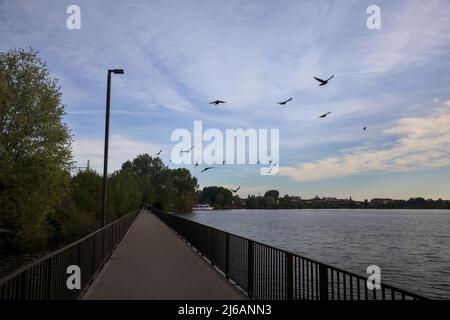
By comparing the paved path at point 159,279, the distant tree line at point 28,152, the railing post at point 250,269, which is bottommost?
the paved path at point 159,279

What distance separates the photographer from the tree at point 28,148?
87.7ft

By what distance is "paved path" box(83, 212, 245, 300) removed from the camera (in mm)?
8484

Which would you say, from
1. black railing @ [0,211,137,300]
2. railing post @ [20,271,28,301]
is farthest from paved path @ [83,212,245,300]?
railing post @ [20,271,28,301]

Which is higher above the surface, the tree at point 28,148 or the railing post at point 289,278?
the tree at point 28,148

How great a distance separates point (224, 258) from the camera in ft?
38.0

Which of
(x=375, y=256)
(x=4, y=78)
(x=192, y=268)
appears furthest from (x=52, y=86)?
(x=375, y=256)

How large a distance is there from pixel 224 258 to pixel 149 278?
7.18 feet

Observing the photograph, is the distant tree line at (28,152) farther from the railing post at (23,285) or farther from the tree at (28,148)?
the railing post at (23,285)

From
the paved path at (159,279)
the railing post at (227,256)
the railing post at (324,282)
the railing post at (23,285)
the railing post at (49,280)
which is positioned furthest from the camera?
the railing post at (227,256)

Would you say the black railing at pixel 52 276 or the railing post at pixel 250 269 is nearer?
the black railing at pixel 52 276

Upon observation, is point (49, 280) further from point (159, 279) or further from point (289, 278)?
point (159, 279)

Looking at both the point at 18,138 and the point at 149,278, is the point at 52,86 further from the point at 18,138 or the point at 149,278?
the point at 149,278

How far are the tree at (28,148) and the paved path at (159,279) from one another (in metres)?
14.0

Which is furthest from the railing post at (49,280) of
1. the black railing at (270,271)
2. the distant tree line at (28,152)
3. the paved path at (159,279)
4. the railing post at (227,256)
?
the distant tree line at (28,152)
